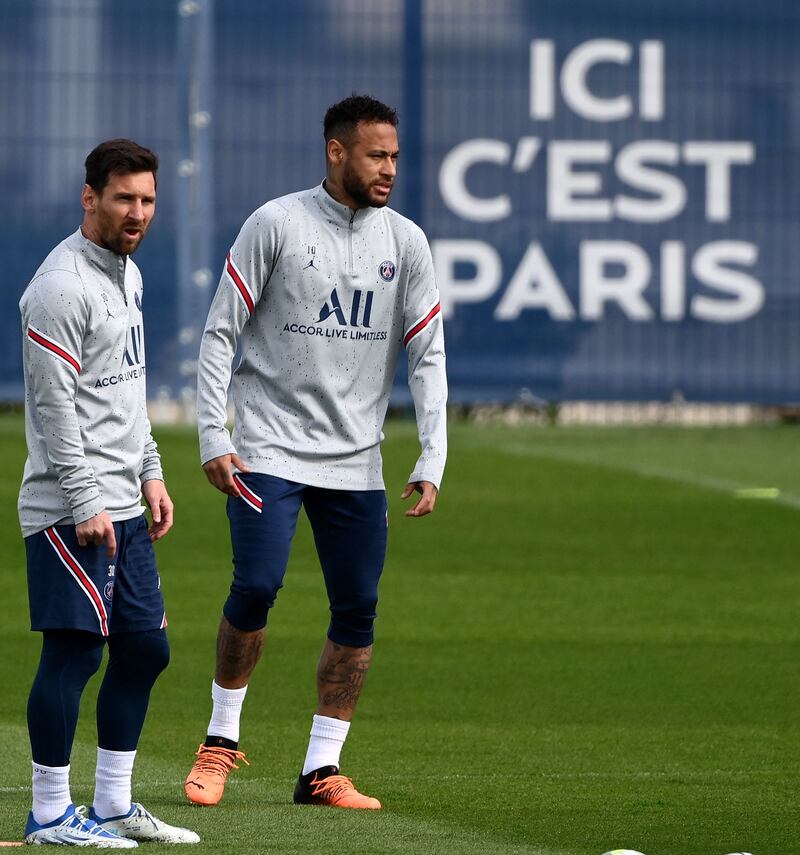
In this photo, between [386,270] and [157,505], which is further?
[386,270]

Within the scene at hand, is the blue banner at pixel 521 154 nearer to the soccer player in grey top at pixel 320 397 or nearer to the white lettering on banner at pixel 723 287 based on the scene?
the white lettering on banner at pixel 723 287

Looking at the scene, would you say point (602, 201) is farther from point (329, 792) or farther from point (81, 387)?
point (81, 387)

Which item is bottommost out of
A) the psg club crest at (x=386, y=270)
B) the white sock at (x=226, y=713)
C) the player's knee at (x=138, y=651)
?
the white sock at (x=226, y=713)

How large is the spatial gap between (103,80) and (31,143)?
3.66 ft

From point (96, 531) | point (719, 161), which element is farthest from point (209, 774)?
point (719, 161)

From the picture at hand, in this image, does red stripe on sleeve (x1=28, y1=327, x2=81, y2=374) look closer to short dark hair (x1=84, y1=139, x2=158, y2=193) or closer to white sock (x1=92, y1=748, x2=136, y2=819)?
short dark hair (x1=84, y1=139, x2=158, y2=193)

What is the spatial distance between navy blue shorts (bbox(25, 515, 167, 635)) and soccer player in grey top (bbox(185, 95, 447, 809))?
2.37 feet

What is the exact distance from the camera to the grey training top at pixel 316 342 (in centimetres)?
634

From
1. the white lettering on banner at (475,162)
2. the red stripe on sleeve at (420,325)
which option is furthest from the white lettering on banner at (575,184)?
the red stripe on sleeve at (420,325)

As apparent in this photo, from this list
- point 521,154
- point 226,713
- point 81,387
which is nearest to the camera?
point 81,387

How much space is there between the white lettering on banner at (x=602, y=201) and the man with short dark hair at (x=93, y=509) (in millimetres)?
17319

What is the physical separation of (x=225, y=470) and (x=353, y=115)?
3.79ft

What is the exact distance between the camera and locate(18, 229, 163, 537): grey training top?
17.6ft

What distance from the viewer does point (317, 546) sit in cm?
644
